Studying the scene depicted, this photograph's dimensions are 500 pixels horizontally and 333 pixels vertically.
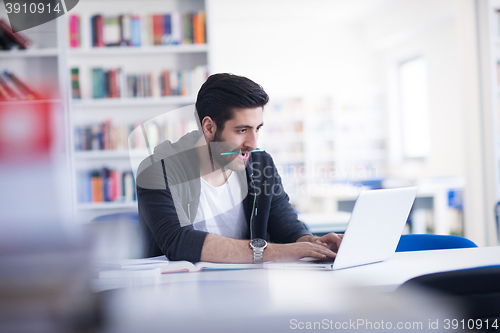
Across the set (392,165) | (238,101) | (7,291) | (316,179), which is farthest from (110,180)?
(392,165)

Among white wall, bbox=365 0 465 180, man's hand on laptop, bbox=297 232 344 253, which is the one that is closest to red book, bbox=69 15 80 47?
man's hand on laptop, bbox=297 232 344 253

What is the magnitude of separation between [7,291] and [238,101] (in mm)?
1085

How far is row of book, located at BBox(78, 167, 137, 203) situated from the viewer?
299cm

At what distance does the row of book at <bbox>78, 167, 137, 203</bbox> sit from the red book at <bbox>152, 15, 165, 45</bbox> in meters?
0.93

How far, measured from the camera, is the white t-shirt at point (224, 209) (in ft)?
4.39

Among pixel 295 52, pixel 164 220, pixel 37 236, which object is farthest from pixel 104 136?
pixel 295 52

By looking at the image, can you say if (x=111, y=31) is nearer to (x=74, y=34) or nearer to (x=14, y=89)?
(x=74, y=34)

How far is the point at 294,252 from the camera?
37.8 inches

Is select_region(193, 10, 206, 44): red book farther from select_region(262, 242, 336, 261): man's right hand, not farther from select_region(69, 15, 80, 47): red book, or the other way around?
select_region(262, 242, 336, 261): man's right hand

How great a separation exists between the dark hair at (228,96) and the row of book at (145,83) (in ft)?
5.92

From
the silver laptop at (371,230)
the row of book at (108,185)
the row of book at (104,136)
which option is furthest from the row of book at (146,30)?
the silver laptop at (371,230)

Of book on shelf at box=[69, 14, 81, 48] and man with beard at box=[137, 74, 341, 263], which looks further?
book on shelf at box=[69, 14, 81, 48]

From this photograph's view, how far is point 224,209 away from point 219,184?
0.08 meters

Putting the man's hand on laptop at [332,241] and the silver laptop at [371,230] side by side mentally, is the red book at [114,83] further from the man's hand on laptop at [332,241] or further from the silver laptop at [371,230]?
the silver laptop at [371,230]
